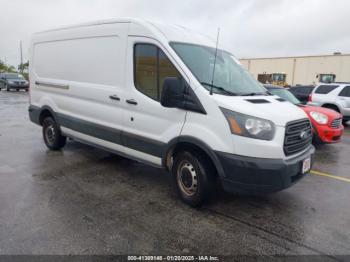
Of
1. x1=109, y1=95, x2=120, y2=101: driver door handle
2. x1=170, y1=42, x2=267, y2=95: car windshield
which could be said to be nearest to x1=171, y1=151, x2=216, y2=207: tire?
x1=170, y1=42, x2=267, y2=95: car windshield

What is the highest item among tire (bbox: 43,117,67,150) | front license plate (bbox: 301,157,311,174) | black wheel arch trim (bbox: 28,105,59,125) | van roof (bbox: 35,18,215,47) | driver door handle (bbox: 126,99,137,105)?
van roof (bbox: 35,18,215,47)

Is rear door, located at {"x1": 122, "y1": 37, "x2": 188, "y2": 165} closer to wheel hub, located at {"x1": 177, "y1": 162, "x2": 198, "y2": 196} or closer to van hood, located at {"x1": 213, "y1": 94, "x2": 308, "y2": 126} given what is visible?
wheel hub, located at {"x1": 177, "y1": 162, "x2": 198, "y2": 196}

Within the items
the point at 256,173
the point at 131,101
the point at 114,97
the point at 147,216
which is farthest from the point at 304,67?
the point at 147,216

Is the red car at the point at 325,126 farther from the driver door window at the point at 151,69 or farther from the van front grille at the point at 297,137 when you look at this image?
the driver door window at the point at 151,69

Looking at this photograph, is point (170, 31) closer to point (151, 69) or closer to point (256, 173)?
point (151, 69)

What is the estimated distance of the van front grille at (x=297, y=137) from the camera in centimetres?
325

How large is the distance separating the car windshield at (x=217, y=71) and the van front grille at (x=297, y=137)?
0.74m

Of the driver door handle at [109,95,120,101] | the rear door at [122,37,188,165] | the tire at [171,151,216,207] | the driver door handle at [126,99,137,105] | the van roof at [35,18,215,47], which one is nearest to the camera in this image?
the tire at [171,151,216,207]

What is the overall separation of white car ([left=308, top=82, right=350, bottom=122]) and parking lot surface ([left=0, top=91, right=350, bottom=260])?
613 centimetres

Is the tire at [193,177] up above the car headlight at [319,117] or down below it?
below

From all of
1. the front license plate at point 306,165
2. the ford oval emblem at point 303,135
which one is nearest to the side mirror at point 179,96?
the ford oval emblem at point 303,135

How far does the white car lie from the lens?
10.3 metres

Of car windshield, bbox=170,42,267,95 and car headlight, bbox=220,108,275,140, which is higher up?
car windshield, bbox=170,42,267,95

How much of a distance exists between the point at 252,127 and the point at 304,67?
1152 inches
